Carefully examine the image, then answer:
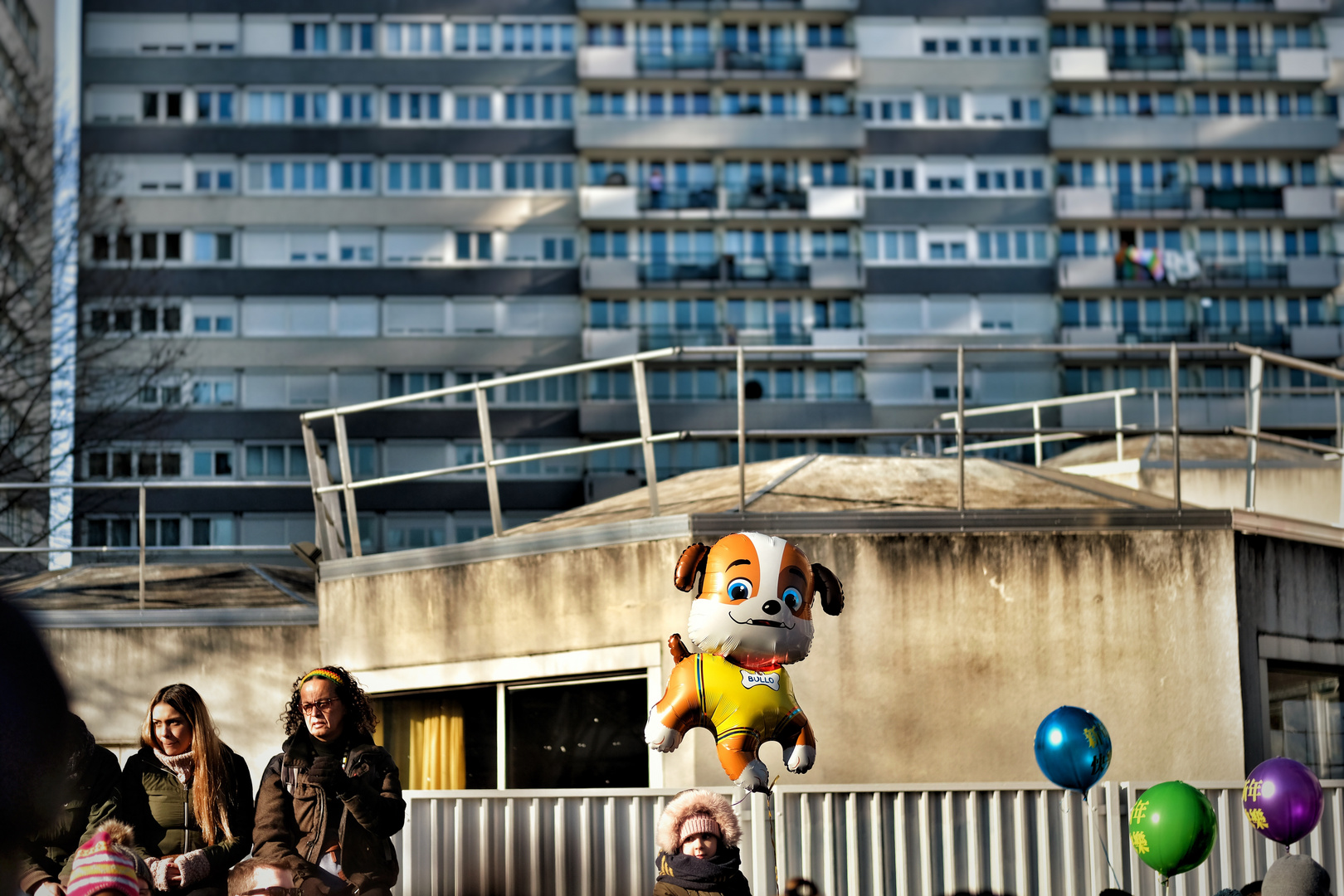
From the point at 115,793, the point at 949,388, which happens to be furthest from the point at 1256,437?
the point at 949,388

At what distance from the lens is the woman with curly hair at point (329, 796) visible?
6.21m

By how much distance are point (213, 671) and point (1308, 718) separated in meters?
8.37

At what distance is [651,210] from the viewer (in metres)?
50.9

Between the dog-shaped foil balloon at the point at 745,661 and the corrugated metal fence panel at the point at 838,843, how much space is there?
0.46 metres

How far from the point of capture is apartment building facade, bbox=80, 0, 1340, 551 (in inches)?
1957

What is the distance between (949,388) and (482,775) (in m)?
43.3

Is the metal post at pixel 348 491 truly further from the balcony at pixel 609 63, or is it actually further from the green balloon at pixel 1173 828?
the balcony at pixel 609 63

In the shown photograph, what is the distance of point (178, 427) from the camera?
49.0 m

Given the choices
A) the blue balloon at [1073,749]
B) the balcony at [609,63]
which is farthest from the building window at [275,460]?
the blue balloon at [1073,749]

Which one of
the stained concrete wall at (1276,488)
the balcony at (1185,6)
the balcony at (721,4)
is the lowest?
the stained concrete wall at (1276,488)

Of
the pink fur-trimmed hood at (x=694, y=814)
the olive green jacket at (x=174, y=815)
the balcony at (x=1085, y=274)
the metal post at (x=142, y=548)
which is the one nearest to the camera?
the olive green jacket at (x=174, y=815)

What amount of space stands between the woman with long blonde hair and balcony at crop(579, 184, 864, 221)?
1783 inches

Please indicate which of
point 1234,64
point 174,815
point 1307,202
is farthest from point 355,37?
point 174,815

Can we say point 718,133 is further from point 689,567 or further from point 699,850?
point 699,850
